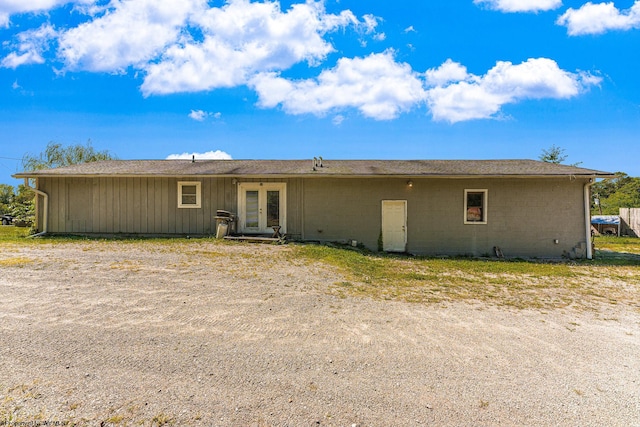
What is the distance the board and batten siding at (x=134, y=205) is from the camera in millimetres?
12586

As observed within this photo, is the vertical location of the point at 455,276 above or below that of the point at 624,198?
below

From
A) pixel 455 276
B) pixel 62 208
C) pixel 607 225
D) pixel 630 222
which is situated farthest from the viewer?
pixel 607 225

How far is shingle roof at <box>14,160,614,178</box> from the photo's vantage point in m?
11.6

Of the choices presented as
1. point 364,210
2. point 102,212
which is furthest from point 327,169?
point 102,212

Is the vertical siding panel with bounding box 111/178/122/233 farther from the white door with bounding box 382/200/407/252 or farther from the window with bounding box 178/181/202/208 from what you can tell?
the white door with bounding box 382/200/407/252

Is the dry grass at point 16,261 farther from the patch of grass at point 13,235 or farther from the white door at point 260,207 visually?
the white door at point 260,207

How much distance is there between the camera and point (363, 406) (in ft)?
8.33

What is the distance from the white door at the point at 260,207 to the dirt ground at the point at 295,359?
265 inches

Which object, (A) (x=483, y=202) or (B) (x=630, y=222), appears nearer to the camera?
(A) (x=483, y=202)

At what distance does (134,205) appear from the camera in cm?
1266

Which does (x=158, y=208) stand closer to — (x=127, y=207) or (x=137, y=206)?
(x=137, y=206)

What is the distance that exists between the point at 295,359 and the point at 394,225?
30.9ft

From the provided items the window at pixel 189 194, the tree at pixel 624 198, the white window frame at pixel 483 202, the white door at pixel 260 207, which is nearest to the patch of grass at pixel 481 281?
the white window frame at pixel 483 202

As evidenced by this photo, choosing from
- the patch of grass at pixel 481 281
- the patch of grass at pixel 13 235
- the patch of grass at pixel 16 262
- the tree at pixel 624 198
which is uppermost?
the tree at pixel 624 198
